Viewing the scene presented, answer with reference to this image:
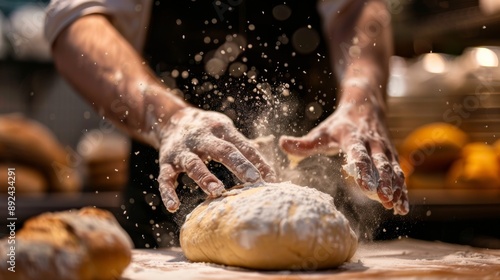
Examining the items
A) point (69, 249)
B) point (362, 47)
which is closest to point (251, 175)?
point (69, 249)

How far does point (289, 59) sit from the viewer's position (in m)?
1.70

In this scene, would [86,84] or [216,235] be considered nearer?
[216,235]

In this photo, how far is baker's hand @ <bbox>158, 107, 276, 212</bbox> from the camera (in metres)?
1.12

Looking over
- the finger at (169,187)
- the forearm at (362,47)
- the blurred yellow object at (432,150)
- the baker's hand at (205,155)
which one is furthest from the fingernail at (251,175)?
the blurred yellow object at (432,150)

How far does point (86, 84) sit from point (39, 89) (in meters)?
2.09

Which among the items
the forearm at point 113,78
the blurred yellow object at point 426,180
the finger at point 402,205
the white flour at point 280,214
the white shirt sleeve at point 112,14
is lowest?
the blurred yellow object at point 426,180

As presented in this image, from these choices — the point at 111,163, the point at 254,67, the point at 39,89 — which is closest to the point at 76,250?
the point at 254,67

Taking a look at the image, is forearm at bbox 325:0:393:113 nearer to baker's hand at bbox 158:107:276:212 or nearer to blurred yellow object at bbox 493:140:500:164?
baker's hand at bbox 158:107:276:212

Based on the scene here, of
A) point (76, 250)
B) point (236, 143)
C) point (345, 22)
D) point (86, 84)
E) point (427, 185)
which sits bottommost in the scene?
point (427, 185)

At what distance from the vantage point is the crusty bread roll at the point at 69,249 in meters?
0.76

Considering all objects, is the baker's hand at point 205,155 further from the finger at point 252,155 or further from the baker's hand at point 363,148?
the baker's hand at point 363,148

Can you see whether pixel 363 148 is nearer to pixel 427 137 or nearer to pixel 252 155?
pixel 252 155

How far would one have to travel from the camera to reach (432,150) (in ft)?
7.47

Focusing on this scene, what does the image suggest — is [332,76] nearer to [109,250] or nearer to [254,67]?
[254,67]
